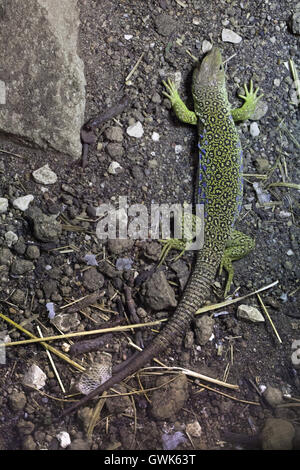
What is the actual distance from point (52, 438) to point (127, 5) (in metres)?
2.68

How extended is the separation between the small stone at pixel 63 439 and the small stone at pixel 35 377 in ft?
0.93

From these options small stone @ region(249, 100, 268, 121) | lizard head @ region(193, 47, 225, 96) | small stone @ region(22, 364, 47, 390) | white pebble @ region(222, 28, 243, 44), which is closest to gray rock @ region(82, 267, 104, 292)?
small stone @ region(22, 364, 47, 390)

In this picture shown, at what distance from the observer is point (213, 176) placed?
2928mm

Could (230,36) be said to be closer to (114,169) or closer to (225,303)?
(114,169)

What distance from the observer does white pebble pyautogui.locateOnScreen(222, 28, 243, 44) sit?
318 centimetres

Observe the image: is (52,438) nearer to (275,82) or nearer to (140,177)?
(140,177)

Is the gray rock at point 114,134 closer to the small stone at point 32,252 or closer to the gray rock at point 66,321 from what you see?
the small stone at point 32,252

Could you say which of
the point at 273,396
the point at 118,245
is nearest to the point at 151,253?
the point at 118,245

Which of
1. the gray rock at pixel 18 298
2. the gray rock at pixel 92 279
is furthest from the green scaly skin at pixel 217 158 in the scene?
the gray rock at pixel 18 298

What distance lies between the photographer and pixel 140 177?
292 centimetres

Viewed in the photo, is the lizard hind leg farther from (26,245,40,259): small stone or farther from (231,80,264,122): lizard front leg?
(26,245,40,259): small stone

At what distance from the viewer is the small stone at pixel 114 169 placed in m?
2.89
